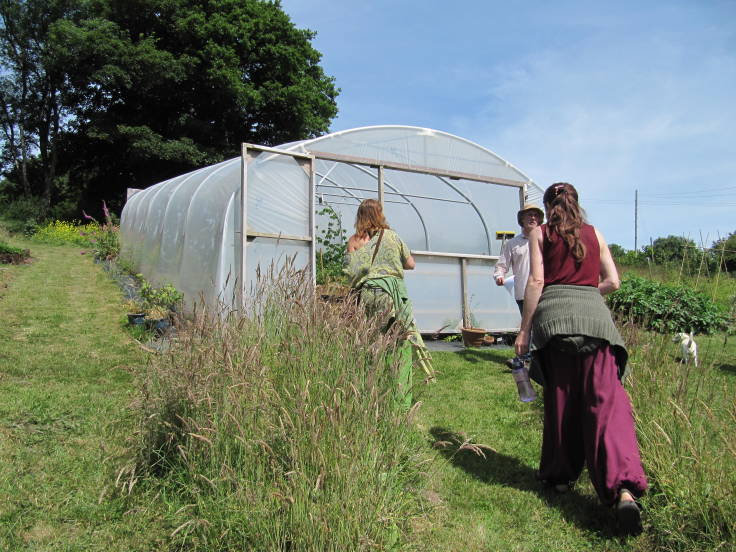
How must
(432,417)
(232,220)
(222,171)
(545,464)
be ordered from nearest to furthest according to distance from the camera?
(545,464) < (432,417) < (232,220) < (222,171)

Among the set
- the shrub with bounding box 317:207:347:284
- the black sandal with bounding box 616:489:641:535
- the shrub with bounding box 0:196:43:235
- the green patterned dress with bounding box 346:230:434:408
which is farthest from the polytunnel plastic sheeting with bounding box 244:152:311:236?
the shrub with bounding box 0:196:43:235

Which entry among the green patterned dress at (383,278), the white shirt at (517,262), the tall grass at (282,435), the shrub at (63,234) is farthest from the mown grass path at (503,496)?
the shrub at (63,234)

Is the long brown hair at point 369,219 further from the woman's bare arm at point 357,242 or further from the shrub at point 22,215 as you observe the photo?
the shrub at point 22,215

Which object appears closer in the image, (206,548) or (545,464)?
(206,548)

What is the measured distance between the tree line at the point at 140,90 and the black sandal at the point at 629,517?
21.9 m

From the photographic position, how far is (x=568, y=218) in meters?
2.91

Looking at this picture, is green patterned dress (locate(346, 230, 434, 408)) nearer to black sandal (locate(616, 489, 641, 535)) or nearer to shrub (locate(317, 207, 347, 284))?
black sandal (locate(616, 489, 641, 535))

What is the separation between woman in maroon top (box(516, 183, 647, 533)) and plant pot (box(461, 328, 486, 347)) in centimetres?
509

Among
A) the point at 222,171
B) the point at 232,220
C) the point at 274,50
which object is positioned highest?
the point at 274,50

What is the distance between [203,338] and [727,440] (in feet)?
7.66

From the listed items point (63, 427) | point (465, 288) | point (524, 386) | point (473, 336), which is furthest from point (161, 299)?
point (524, 386)

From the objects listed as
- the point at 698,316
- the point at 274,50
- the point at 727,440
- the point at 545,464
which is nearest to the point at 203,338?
the point at 545,464

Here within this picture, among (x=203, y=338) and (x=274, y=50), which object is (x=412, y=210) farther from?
(x=274, y=50)

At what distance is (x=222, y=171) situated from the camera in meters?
8.84
